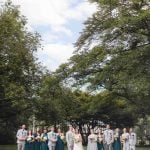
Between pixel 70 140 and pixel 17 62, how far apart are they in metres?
16.9

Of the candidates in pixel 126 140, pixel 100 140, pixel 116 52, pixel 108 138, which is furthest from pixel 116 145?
pixel 116 52

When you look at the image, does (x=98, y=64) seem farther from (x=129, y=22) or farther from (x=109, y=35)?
(x=129, y=22)

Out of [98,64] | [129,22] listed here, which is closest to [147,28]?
[129,22]

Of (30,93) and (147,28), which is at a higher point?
(147,28)

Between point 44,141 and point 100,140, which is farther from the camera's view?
point 100,140

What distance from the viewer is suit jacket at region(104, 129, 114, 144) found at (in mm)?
33125

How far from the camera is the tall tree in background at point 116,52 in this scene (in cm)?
4347

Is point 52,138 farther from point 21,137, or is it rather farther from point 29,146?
point 29,146

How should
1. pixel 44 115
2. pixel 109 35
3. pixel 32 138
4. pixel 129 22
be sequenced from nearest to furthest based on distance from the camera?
pixel 32 138 → pixel 129 22 → pixel 109 35 → pixel 44 115

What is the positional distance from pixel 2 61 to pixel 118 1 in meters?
11.2

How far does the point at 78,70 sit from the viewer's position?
47.2 metres

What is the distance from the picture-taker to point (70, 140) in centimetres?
3166

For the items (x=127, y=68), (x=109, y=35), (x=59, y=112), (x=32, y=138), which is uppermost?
(x=109, y=35)

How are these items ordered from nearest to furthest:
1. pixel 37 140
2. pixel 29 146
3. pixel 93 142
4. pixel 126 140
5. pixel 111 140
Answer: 1. pixel 93 142
2. pixel 126 140
3. pixel 37 140
4. pixel 29 146
5. pixel 111 140
